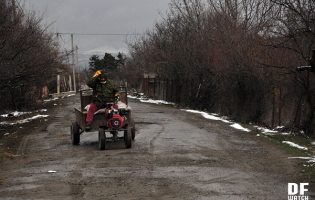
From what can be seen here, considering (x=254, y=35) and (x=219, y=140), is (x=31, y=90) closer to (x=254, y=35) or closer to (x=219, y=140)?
(x=254, y=35)

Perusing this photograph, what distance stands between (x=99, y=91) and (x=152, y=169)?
3.44 meters

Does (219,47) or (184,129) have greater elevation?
(219,47)

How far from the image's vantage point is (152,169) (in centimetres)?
784

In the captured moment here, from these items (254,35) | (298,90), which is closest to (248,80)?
(254,35)

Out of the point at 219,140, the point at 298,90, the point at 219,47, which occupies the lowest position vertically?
the point at 219,140

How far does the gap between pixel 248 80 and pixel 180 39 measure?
35.0 feet

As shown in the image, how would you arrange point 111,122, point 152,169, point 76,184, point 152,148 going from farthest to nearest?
point 152,148, point 111,122, point 152,169, point 76,184

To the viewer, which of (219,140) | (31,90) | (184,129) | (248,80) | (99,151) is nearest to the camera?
(99,151)

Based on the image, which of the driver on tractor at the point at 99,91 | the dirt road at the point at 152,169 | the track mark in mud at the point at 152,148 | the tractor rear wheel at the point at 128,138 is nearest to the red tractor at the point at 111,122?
the tractor rear wheel at the point at 128,138

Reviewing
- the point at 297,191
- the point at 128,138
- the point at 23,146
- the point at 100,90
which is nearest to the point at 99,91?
the point at 100,90

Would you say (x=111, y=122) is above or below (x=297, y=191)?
above

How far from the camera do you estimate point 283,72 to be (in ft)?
48.7

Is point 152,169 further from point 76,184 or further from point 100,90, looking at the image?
point 100,90

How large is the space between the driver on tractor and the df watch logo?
18.0 ft
